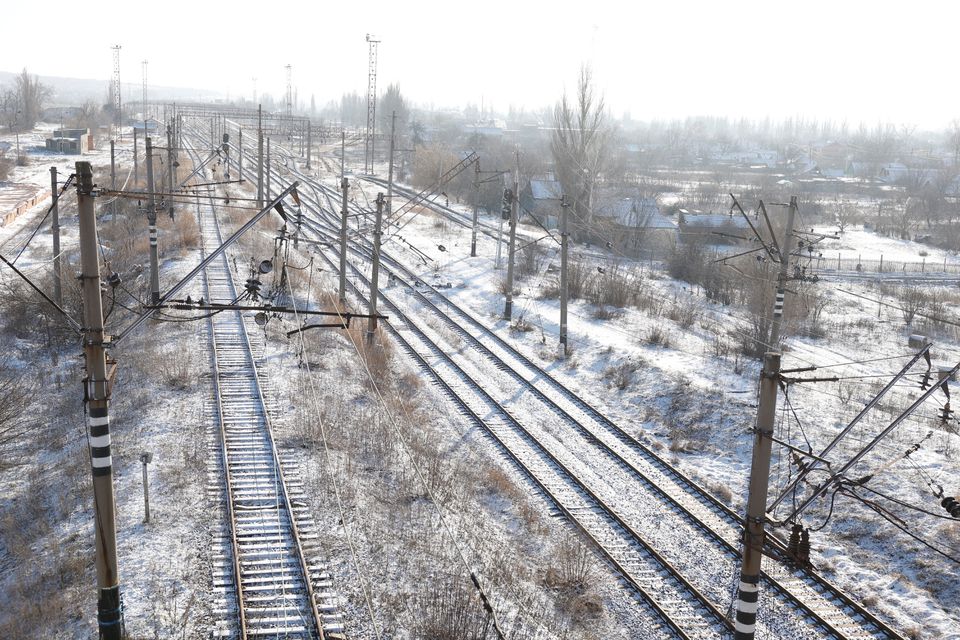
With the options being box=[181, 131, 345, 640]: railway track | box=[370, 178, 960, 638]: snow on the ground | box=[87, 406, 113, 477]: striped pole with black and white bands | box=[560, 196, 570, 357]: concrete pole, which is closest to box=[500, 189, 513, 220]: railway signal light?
box=[370, 178, 960, 638]: snow on the ground

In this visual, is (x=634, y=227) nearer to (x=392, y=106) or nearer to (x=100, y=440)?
(x=100, y=440)

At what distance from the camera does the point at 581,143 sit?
40688 millimetres

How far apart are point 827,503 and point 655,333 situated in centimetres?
1014

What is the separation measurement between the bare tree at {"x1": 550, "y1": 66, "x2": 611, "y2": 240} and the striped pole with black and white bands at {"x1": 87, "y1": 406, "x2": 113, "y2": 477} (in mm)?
32854

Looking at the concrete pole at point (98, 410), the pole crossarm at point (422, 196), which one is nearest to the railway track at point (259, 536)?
the concrete pole at point (98, 410)

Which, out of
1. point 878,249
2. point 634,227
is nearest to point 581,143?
point 634,227

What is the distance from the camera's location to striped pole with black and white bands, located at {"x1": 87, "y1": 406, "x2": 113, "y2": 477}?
8477mm

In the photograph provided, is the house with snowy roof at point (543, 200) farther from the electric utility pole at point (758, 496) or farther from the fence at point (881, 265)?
the electric utility pole at point (758, 496)

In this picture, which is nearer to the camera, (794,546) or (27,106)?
(794,546)

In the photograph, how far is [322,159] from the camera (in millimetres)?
75000

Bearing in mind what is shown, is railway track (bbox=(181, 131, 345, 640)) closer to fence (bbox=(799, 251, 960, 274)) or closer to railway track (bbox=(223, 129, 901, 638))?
railway track (bbox=(223, 129, 901, 638))

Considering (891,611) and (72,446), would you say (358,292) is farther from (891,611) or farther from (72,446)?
(891,611)

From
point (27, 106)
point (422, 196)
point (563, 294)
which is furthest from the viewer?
point (27, 106)

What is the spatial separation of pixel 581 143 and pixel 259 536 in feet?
105
